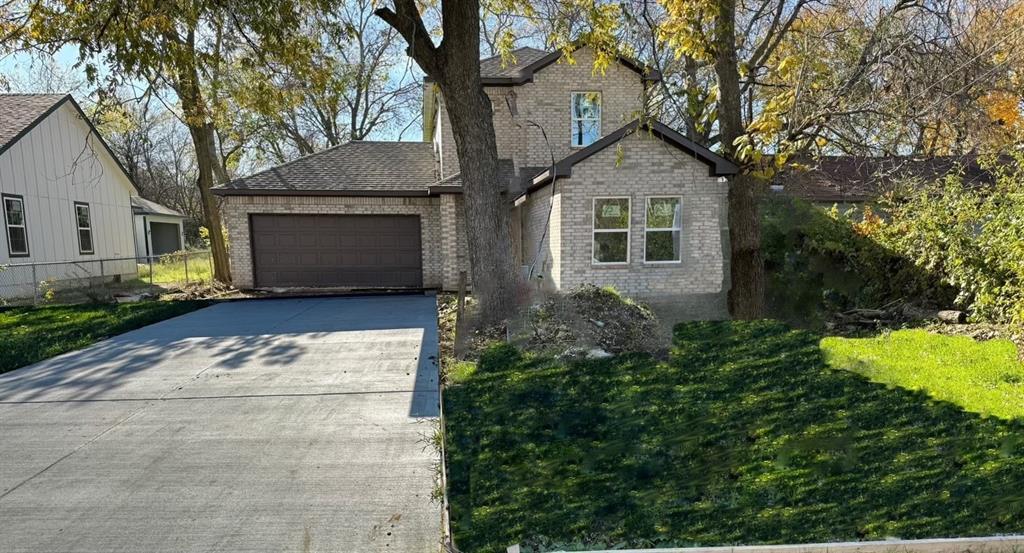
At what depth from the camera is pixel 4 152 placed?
44.2ft

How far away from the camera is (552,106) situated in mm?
14195

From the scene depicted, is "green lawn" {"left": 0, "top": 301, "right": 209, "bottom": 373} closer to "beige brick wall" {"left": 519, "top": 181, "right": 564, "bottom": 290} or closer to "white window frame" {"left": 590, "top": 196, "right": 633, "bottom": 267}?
"beige brick wall" {"left": 519, "top": 181, "right": 564, "bottom": 290}

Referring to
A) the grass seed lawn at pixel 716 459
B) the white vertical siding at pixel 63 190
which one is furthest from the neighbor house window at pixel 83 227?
the grass seed lawn at pixel 716 459

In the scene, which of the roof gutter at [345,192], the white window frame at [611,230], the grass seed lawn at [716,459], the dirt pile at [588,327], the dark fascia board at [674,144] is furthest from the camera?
the roof gutter at [345,192]

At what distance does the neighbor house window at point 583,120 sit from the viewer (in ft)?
46.9

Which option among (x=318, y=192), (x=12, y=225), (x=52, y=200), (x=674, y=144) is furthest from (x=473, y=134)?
(x=52, y=200)

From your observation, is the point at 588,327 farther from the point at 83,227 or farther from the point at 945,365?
the point at 83,227

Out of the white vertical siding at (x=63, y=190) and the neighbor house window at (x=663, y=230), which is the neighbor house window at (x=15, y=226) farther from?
the neighbor house window at (x=663, y=230)

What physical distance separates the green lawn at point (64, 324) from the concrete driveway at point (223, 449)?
58 centimetres

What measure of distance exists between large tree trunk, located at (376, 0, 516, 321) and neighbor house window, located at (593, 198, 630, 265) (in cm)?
327

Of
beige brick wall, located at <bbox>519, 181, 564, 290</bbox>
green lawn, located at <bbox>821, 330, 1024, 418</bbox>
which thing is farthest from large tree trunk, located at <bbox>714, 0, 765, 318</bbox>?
beige brick wall, located at <bbox>519, 181, 564, 290</bbox>

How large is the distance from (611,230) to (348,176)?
7822 millimetres

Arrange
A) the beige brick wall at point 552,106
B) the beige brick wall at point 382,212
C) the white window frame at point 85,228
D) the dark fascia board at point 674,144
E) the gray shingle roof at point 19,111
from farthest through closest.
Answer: the white window frame at point 85,228 < the beige brick wall at point 552,106 < the gray shingle roof at point 19,111 < the beige brick wall at point 382,212 < the dark fascia board at point 674,144

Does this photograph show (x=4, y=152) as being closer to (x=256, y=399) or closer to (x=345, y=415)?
(x=256, y=399)
